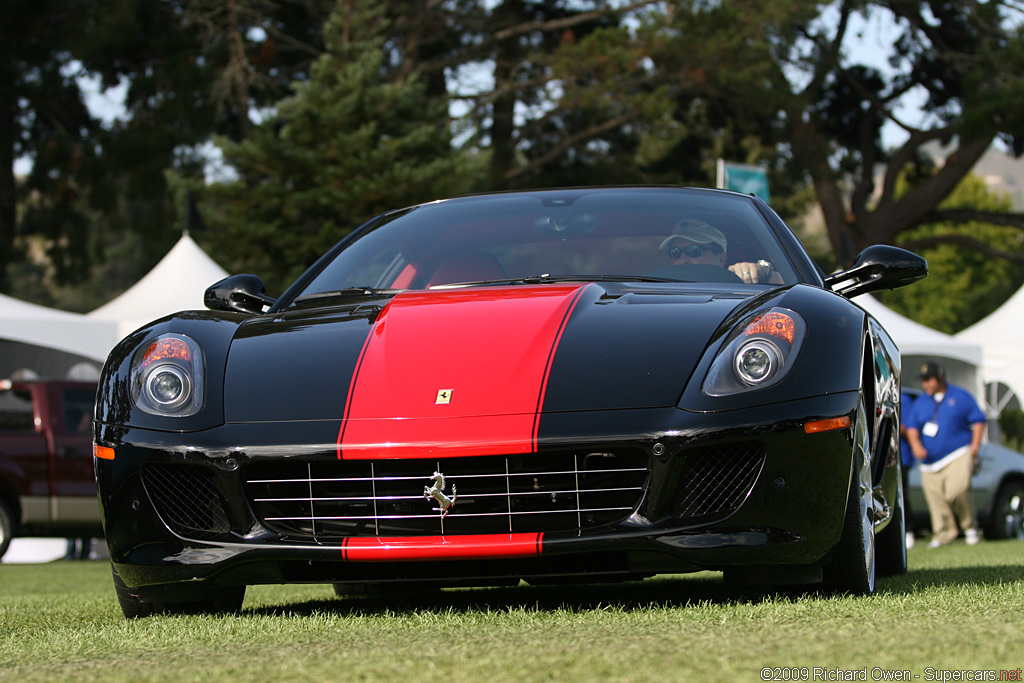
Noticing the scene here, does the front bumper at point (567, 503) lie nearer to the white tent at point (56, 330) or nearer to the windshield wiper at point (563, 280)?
the windshield wiper at point (563, 280)

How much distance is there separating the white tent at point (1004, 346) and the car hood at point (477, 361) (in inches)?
763

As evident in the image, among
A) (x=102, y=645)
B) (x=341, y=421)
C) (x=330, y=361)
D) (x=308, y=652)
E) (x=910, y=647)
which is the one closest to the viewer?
(x=910, y=647)

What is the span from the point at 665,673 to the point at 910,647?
0.54m

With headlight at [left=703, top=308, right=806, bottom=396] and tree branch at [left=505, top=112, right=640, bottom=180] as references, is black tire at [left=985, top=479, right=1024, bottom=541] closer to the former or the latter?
headlight at [left=703, top=308, right=806, bottom=396]

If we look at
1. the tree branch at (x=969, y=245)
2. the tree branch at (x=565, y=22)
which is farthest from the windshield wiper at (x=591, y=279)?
the tree branch at (x=969, y=245)

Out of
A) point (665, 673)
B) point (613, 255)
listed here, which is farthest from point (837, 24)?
point (665, 673)

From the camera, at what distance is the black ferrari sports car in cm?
321

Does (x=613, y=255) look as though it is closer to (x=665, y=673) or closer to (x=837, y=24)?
(x=665, y=673)

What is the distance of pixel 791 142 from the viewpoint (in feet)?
104

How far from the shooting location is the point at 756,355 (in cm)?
334

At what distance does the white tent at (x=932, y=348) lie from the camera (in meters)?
18.9

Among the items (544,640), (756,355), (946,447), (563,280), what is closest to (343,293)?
(563,280)

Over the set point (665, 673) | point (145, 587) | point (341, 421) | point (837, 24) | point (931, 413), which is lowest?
point (931, 413)

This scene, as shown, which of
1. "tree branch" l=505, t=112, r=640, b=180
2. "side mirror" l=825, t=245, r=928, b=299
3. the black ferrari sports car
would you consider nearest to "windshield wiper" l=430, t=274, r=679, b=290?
the black ferrari sports car
